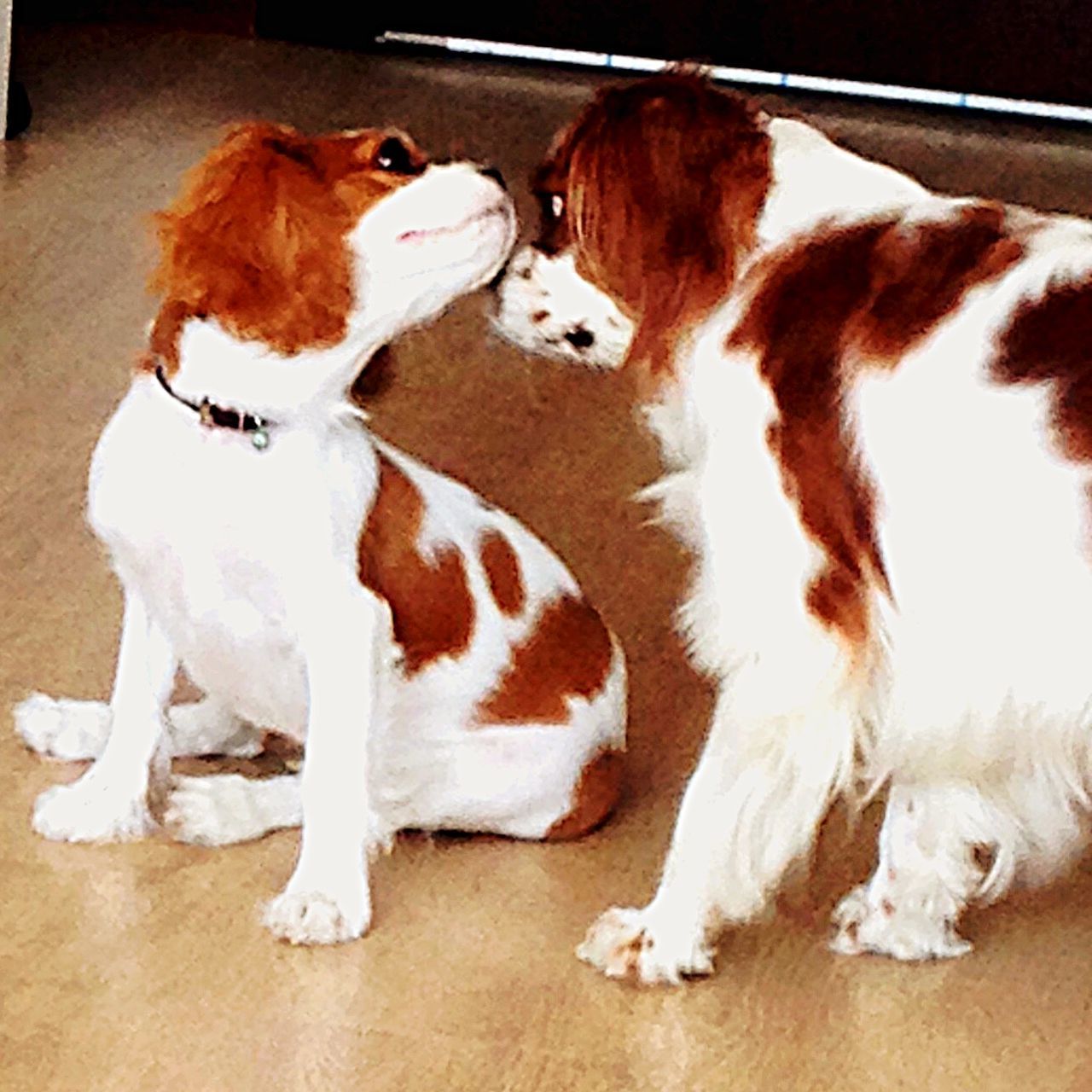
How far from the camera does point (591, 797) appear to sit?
195cm

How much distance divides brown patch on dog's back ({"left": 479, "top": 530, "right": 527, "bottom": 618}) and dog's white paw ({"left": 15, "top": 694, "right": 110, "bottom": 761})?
40 cm

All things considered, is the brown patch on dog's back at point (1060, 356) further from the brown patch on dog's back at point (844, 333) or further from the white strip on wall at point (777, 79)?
A: the white strip on wall at point (777, 79)

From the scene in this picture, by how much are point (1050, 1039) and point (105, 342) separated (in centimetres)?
180

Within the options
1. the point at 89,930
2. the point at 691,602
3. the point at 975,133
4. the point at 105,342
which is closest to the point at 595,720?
the point at 691,602

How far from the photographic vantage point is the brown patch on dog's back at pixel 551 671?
189cm

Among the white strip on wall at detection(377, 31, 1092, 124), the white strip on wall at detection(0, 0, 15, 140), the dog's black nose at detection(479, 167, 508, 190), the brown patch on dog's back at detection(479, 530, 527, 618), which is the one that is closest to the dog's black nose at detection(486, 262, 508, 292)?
the dog's black nose at detection(479, 167, 508, 190)

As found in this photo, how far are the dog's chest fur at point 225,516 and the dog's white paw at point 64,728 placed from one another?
0.25 m

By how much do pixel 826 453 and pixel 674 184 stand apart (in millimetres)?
251

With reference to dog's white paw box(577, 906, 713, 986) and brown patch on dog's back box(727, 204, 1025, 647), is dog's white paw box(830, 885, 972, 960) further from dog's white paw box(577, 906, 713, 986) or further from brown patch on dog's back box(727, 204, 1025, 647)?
brown patch on dog's back box(727, 204, 1025, 647)

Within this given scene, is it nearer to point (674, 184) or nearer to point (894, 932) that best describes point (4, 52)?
point (674, 184)

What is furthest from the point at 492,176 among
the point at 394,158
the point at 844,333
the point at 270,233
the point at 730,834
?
the point at 730,834

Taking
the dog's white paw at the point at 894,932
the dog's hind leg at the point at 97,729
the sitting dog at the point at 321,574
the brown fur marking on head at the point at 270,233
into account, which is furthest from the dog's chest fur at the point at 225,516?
the dog's white paw at the point at 894,932

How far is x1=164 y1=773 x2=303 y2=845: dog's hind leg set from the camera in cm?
189

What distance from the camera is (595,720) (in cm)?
193
